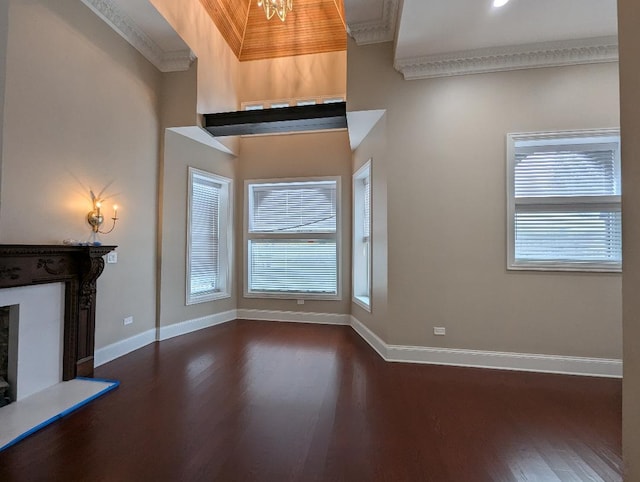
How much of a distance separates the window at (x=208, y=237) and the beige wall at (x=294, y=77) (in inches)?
67.1

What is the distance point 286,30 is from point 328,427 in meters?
5.75

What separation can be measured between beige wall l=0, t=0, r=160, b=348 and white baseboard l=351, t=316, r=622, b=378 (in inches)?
127

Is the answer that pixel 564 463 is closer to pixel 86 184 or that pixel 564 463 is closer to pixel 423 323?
pixel 423 323

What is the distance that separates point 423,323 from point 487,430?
51.7 inches

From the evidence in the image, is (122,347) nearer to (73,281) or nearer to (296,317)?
(73,281)

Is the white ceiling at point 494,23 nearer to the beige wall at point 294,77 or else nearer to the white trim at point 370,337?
the beige wall at point 294,77

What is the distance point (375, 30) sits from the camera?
3551 mm

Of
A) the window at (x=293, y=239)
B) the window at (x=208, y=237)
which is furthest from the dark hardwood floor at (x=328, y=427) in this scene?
the window at (x=293, y=239)

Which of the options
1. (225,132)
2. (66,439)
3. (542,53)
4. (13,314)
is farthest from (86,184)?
(542,53)

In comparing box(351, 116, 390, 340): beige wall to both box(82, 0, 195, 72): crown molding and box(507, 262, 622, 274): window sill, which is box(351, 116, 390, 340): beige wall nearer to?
box(507, 262, 622, 274): window sill

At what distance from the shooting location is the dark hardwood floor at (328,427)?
178 centimetres

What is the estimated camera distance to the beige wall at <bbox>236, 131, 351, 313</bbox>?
5.17m

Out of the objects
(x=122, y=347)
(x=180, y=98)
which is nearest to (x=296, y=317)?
(x=122, y=347)

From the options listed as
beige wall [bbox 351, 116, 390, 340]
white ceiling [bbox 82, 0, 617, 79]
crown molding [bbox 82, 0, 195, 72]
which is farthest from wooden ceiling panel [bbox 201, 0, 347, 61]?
beige wall [bbox 351, 116, 390, 340]
